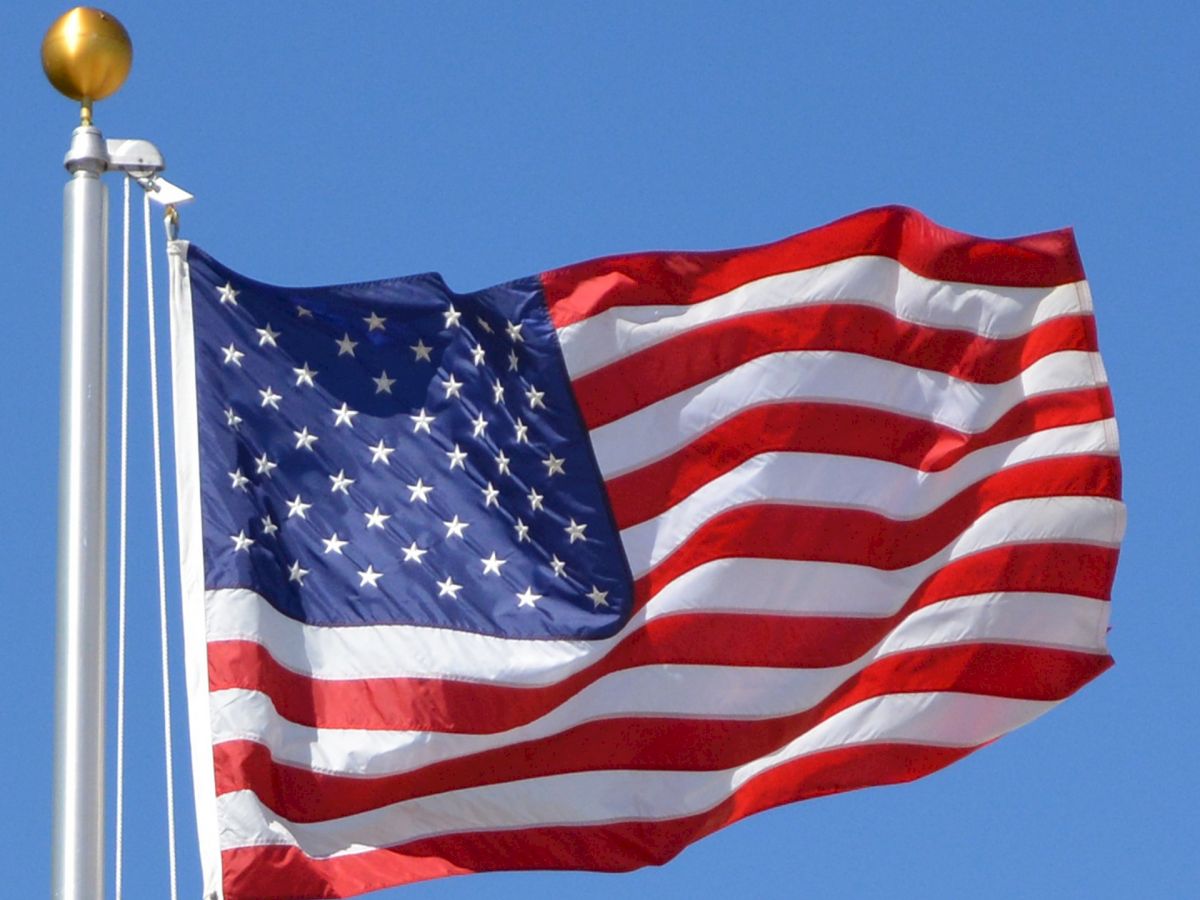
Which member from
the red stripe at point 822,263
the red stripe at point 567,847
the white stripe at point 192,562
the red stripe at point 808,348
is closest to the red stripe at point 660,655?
the white stripe at point 192,562

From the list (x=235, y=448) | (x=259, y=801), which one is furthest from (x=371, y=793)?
(x=235, y=448)

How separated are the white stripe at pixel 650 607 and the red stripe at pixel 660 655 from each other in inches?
2.4

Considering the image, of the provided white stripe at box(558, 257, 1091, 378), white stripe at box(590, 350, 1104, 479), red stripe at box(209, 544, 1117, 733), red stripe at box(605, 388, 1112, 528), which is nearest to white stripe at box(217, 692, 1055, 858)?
red stripe at box(209, 544, 1117, 733)

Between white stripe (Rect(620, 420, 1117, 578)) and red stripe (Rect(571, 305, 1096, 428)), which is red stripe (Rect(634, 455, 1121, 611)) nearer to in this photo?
white stripe (Rect(620, 420, 1117, 578))

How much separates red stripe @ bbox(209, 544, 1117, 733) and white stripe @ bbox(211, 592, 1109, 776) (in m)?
0.06

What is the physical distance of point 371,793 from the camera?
1405 cm

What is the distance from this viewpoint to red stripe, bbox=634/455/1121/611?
15.7 m

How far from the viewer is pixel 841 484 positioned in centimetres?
1609

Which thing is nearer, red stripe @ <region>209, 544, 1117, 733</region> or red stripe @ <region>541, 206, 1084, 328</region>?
red stripe @ <region>209, 544, 1117, 733</region>

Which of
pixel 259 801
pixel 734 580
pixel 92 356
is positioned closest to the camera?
pixel 92 356

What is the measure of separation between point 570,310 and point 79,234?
4220mm

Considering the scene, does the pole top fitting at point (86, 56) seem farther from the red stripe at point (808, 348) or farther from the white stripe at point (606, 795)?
the red stripe at point (808, 348)

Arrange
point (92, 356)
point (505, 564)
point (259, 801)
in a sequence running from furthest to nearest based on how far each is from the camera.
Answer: point (505, 564)
point (259, 801)
point (92, 356)

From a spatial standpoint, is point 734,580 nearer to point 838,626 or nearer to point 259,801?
point 838,626
